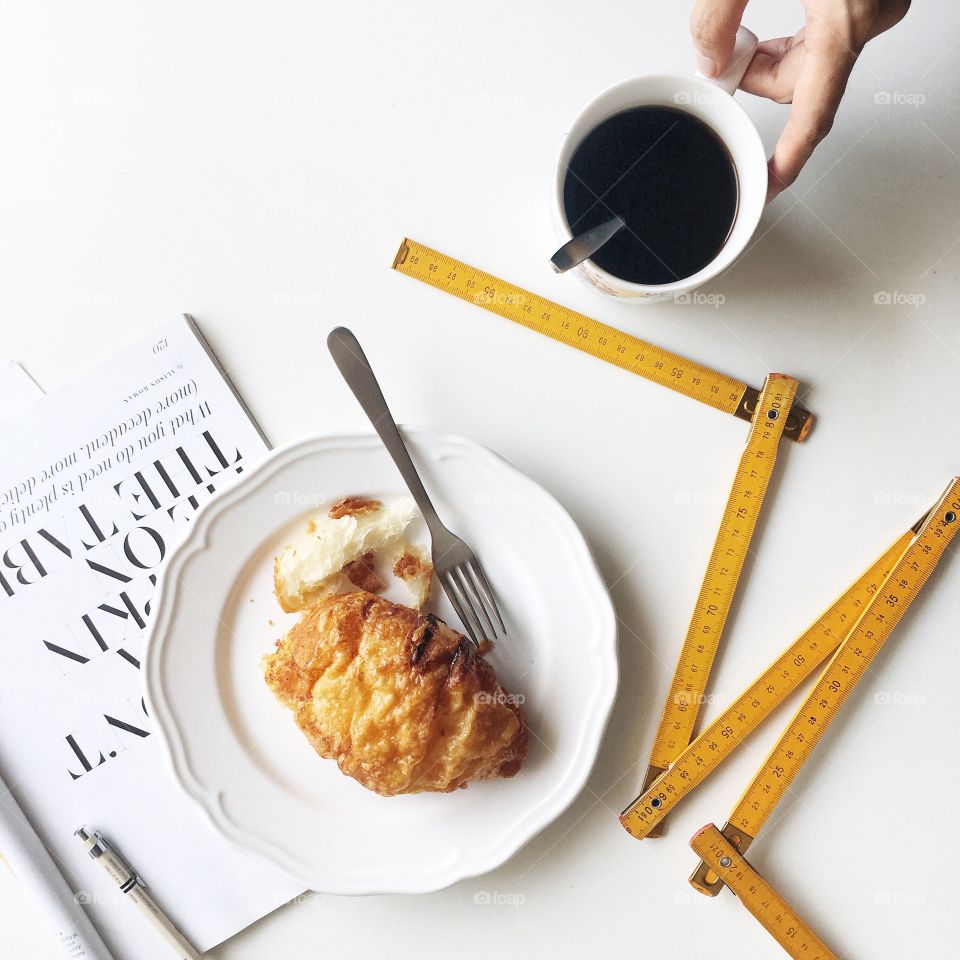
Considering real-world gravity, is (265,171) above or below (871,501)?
above

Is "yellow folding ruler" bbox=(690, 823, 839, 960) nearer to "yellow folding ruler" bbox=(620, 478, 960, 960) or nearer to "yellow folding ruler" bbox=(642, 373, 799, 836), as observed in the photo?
"yellow folding ruler" bbox=(620, 478, 960, 960)

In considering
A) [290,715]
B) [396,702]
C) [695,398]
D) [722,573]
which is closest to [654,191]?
[695,398]

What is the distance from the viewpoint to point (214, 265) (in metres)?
1.68

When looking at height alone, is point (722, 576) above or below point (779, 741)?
above

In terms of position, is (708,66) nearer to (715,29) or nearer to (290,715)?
(715,29)

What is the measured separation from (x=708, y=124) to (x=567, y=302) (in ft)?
1.40

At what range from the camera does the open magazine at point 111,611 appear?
1.62 meters

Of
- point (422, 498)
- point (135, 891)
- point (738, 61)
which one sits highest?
point (738, 61)

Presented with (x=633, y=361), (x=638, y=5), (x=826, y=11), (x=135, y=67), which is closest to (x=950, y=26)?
(x=826, y=11)

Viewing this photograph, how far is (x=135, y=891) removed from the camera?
1588 millimetres

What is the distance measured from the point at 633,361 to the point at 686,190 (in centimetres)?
A: 35

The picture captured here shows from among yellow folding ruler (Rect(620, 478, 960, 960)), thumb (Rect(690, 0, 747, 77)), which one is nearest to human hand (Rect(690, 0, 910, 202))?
thumb (Rect(690, 0, 747, 77))

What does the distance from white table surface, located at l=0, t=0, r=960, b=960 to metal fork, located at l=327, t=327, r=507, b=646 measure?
0.14 m

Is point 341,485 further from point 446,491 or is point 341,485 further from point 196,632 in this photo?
point 196,632
